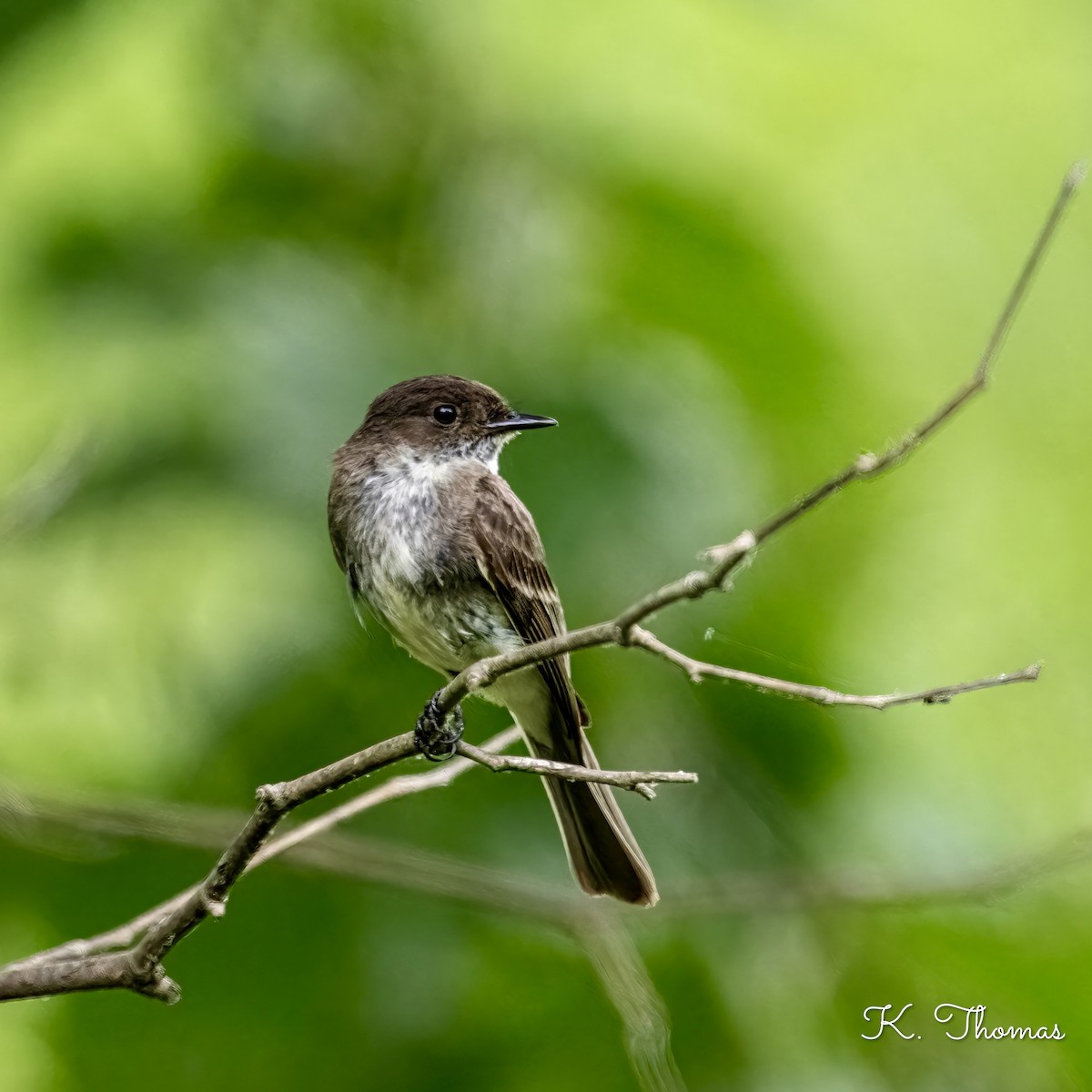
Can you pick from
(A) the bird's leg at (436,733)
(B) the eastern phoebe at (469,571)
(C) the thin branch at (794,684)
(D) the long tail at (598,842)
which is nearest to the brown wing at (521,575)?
(B) the eastern phoebe at (469,571)

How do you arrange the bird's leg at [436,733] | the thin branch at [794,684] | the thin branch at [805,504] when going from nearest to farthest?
the thin branch at [805,504] → the thin branch at [794,684] → the bird's leg at [436,733]

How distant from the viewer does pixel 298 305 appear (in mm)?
3109

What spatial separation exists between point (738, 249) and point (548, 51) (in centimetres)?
70

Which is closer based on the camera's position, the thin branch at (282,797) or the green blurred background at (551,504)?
the thin branch at (282,797)

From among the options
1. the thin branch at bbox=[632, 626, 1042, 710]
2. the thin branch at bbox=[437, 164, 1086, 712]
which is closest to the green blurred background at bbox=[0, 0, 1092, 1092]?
the thin branch at bbox=[632, 626, 1042, 710]

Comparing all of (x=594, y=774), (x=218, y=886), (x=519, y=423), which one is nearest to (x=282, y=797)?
(x=218, y=886)

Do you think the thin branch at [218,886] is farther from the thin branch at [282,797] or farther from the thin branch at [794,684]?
the thin branch at [794,684]

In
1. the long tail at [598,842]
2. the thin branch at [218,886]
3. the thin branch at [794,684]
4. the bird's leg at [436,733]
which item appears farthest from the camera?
the long tail at [598,842]

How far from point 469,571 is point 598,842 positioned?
61 centimetres

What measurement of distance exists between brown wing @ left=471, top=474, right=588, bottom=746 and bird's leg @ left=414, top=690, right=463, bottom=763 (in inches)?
19.2

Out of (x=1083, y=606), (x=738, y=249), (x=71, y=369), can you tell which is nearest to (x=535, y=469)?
(x=738, y=249)

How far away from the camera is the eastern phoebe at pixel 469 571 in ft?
10.4

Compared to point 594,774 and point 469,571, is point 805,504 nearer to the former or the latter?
point 594,774

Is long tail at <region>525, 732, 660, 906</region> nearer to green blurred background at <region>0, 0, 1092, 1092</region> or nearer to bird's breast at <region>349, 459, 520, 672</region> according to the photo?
green blurred background at <region>0, 0, 1092, 1092</region>
